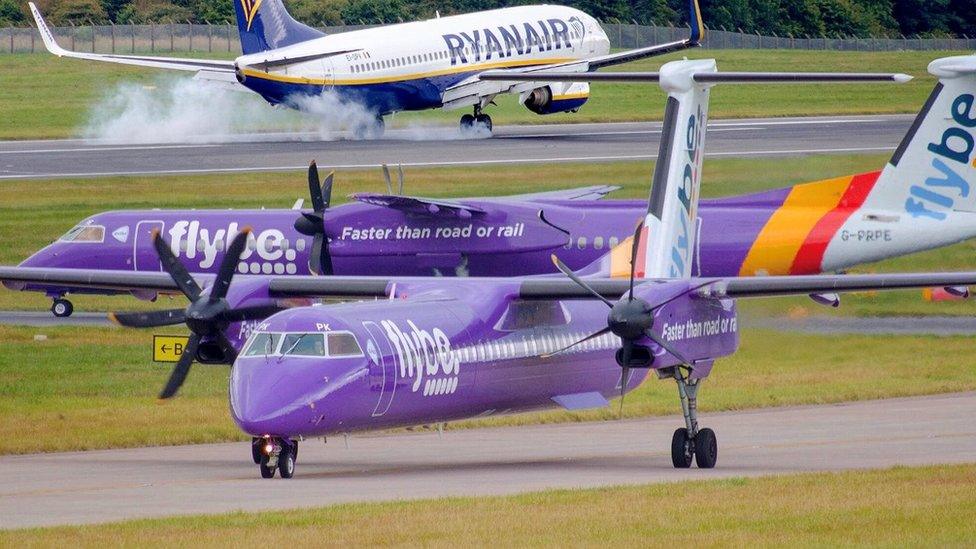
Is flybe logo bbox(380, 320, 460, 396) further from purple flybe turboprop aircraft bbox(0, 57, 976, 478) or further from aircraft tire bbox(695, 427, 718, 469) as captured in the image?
aircraft tire bbox(695, 427, 718, 469)

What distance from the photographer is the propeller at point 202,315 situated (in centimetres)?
2464

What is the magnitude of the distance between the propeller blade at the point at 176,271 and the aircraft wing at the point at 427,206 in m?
13.9

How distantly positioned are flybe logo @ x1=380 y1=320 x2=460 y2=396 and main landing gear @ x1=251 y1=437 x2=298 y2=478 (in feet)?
5.85

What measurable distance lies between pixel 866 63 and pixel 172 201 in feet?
164

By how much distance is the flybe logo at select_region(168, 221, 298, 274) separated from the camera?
4116 cm


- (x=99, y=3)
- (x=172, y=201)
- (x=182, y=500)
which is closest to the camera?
(x=182, y=500)

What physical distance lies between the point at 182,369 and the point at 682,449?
23.9 feet

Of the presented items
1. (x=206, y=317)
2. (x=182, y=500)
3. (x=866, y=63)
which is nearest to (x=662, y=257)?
(x=206, y=317)

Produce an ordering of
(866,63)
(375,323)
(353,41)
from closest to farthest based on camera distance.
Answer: (375,323) → (353,41) → (866,63)

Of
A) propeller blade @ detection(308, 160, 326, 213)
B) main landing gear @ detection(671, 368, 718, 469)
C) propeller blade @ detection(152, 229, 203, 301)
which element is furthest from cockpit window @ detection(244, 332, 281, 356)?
propeller blade @ detection(308, 160, 326, 213)

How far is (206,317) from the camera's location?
24.6 meters

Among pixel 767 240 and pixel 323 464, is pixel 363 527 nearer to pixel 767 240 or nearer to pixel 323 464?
pixel 323 464

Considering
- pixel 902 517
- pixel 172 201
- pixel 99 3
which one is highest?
pixel 902 517

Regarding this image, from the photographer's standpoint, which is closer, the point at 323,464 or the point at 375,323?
the point at 375,323
